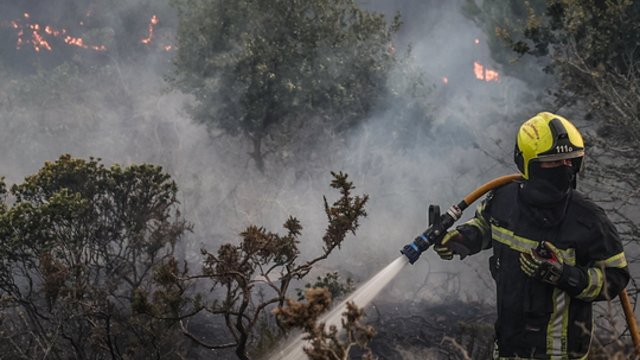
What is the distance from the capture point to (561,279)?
3051 millimetres

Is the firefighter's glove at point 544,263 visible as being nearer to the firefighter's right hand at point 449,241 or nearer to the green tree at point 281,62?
the firefighter's right hand at point 449,241

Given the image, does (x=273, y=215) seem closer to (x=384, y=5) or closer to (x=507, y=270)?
(x=507, y=270)

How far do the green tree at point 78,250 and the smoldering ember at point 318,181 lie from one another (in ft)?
0.12

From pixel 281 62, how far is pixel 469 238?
32.6ft

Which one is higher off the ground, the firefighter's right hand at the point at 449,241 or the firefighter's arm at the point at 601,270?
the firefighter's right hand at the point at 449,241

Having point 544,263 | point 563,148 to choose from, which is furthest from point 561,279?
point 563,148

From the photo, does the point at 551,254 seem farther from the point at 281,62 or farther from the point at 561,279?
the point at 281,62

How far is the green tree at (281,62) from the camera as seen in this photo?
13.0 m

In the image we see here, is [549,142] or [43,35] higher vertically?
[43,35]

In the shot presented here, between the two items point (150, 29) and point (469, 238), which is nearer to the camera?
point (469, 238)

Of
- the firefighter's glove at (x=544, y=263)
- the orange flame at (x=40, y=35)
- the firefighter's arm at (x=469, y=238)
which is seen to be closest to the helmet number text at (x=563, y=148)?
the firefighter's glove at (x=544, y=263)

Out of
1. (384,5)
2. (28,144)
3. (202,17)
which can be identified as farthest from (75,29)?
(202,17)

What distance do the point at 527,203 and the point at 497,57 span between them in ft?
41.8

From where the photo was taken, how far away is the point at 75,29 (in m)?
27.9
